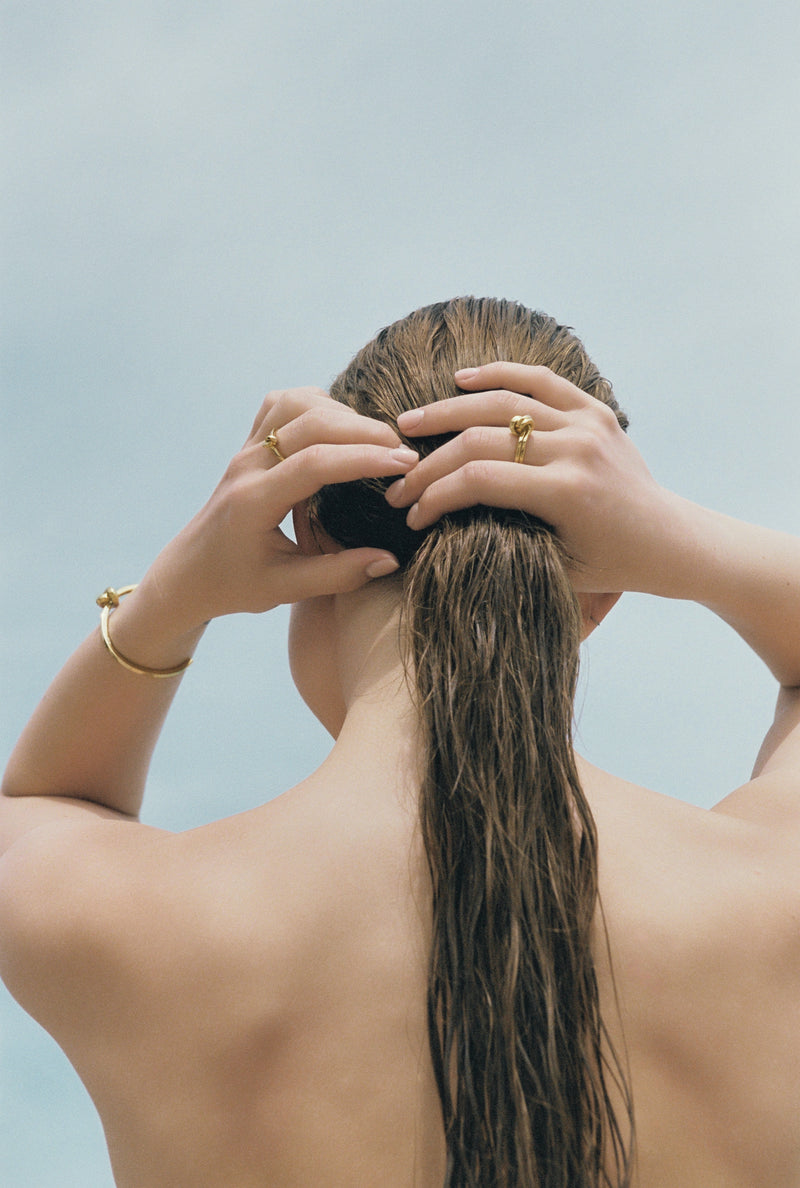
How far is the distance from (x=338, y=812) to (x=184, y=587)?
73cm

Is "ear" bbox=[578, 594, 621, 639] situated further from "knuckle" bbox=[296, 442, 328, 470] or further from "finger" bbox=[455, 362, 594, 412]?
"knuckle" bbox=[296, 442, 328, 470]

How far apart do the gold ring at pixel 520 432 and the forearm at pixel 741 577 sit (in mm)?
396

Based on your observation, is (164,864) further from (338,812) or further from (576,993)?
(576,993)

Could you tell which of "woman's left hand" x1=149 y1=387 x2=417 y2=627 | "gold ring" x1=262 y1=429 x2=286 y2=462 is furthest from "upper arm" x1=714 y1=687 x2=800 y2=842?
"gold ring" x1=262 y1=429 x2=286 y2=462

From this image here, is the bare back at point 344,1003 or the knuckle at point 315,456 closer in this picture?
the bare back at point 344,1003

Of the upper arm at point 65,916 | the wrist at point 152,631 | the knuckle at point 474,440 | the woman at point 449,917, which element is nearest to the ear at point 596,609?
the woman at point 449,917

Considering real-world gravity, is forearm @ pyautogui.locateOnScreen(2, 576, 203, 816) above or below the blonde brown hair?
above

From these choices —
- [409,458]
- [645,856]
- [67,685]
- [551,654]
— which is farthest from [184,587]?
[645,856]

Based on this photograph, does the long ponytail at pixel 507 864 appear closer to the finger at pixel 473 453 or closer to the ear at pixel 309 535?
the finger at pixel 473 453

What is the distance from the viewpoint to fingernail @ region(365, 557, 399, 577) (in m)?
1.74

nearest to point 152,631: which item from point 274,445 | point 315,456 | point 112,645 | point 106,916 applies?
point 112,645

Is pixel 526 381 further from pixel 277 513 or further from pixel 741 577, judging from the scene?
pixel 741 577

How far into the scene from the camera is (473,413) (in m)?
1.68

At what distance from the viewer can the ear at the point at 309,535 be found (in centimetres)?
193
